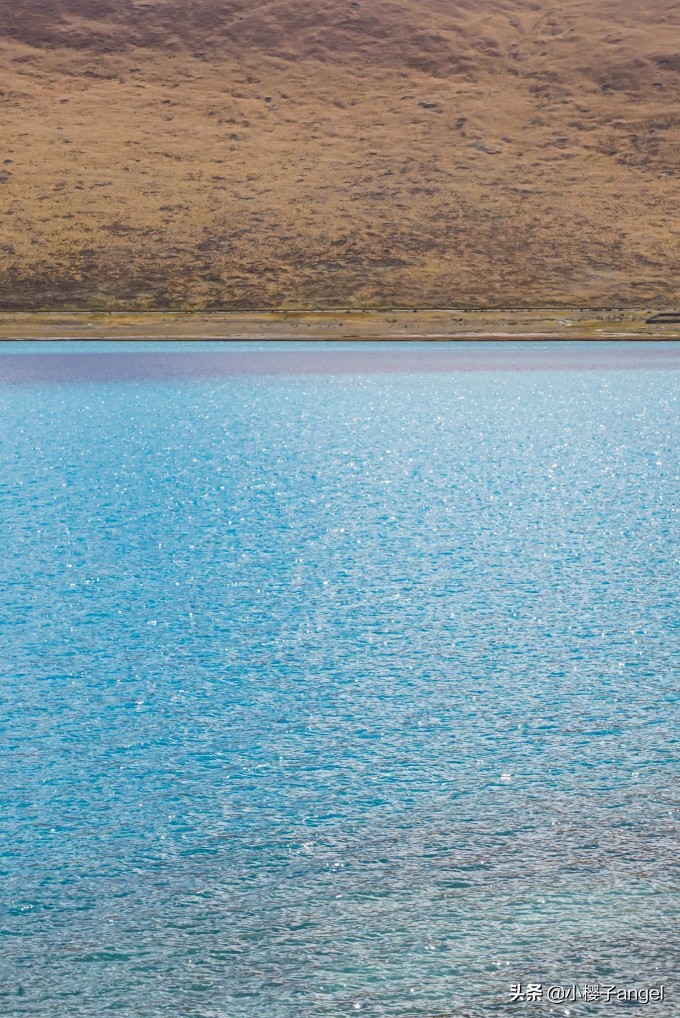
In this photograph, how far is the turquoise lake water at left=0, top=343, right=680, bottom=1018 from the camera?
6445 millimetres

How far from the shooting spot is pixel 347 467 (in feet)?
89.8

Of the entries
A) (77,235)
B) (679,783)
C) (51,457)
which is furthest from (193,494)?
(77,235)

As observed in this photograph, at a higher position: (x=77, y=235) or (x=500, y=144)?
(x=500, y=144)

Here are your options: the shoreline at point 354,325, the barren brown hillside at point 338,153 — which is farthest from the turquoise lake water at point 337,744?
the barren brown hillside at point 338,153

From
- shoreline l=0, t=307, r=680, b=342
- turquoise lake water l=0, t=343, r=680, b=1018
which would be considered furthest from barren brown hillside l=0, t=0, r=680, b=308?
turquoise lake water l=0, t=343, r=680, b=1018

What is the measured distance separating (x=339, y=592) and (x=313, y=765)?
606cm

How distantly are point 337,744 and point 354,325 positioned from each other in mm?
73817

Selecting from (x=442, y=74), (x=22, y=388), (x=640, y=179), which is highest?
(x=442, y=74)

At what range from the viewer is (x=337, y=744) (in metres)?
9.86

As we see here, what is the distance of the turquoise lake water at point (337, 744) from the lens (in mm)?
6445

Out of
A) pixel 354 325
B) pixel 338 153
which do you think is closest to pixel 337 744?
pixel 354 325

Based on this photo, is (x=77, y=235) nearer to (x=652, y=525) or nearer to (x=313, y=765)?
(x=652, y=525)

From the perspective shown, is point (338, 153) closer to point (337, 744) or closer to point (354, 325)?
point (354, 325)

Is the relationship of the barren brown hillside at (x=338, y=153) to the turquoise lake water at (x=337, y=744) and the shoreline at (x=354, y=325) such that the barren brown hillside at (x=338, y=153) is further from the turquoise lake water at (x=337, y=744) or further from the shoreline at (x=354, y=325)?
the turquoise lake water at (x=337, y=744)
